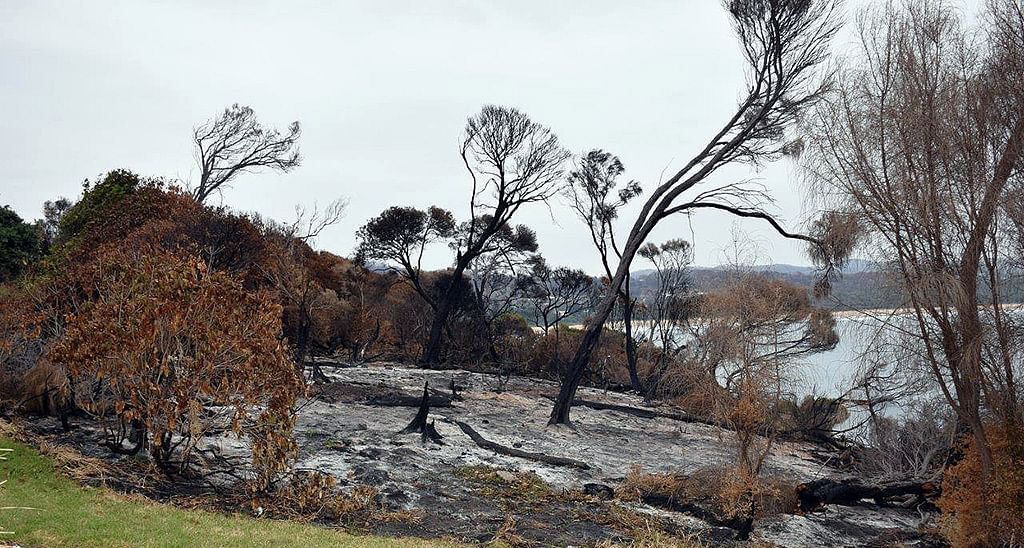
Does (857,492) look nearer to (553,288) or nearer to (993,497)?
(993,497)

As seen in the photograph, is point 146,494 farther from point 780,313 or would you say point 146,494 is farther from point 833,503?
point 780,313

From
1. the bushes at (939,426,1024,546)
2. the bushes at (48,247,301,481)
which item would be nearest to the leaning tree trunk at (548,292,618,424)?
the bushes at (48,247,301,481)

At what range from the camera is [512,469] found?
12547 mm

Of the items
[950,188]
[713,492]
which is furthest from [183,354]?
[950,188]

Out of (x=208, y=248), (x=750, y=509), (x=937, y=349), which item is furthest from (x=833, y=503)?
(x=208, y=248)

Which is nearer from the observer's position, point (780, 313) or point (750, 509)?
point (750, 509)

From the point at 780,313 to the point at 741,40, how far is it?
7054 millimetres

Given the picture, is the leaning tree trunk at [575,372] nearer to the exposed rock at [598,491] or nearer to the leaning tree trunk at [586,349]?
the leaning tree trunk at [586,349]

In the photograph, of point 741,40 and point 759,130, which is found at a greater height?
point 741,40

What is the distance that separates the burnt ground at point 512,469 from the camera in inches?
380

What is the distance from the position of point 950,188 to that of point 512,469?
26.2 ft

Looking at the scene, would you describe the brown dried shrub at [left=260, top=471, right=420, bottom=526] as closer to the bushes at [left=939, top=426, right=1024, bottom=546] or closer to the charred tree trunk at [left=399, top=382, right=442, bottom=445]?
the charred tree trunk at [left=399, top=382, right=442, bottom=445]

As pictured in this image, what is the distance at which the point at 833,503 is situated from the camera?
12.7m

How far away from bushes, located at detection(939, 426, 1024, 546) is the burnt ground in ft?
6.71
